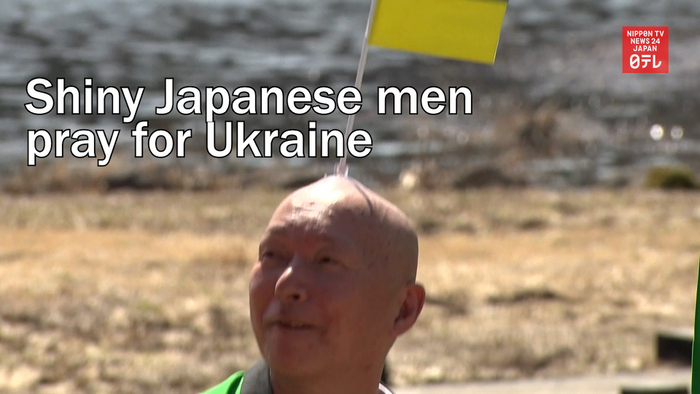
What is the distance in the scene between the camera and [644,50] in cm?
533

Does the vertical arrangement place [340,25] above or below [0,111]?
above

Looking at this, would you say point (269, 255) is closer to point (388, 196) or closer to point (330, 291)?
point (330, 291)

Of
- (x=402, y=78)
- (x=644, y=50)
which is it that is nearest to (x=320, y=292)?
(x=644, y=50)

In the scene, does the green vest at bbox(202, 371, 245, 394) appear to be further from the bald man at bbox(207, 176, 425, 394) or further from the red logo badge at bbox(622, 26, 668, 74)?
the red logo badge at bbox(622, 26, 668, 74)

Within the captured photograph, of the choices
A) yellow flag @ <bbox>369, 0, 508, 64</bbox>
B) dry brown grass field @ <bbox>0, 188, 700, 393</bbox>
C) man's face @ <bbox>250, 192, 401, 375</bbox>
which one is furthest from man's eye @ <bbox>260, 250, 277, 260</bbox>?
dry brown grass field @ <bbox>0, 188, 700, 393</bbox>

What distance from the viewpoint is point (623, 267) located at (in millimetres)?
9039

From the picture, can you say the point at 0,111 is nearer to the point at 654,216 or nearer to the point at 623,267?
the point at 654,216

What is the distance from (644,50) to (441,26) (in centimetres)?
294

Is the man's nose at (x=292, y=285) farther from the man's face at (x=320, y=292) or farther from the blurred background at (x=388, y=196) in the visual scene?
the blurred background at (x=388, y=196)

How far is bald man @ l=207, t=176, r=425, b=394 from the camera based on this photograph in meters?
2.00

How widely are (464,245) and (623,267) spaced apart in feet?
5.40

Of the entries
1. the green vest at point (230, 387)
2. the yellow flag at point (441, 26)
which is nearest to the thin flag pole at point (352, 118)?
the yellow flag at point (441, 26)

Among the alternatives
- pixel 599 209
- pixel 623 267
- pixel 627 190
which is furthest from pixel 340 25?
pixel 623 267

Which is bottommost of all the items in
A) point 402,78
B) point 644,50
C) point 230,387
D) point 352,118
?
point 230,387
